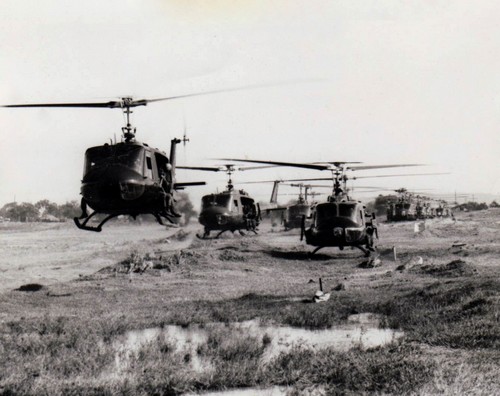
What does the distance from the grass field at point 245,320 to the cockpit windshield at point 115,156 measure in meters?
3.79

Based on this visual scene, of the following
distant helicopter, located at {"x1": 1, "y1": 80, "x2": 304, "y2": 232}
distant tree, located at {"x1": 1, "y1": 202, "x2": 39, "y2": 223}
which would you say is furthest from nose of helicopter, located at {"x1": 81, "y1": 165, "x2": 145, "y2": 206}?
distant tree, located at {"x1": 1, "y1": 202, "x2": 39, "y2": 223}

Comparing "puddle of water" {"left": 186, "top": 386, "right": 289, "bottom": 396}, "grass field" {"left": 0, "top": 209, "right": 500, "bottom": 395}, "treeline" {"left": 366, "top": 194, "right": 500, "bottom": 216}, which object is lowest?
"puddle of water" {"left": 186, "top": 386, "right": 289, "bottom": 396}

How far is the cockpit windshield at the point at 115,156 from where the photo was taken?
1389 centimetres

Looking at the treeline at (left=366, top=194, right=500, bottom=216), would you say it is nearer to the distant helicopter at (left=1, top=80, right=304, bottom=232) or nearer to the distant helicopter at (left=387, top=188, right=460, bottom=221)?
the distant helicopter at (left=387, top=188, right=460, bottom=221)

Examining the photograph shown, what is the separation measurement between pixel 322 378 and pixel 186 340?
14.3 feet

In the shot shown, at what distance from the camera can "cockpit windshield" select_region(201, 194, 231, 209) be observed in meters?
31.4

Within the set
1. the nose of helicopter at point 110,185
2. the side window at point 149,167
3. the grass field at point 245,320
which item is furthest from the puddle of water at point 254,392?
the side window at point 149,167

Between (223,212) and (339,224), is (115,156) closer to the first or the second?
(339,224)

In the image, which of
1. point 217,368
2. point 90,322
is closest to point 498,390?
point 217,368

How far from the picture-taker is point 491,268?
21.0 m

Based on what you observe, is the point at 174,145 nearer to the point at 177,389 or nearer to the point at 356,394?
the point at 177,389

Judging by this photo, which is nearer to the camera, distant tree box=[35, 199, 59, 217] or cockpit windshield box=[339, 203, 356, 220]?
cockpit windshield box=[339, 203, 356, 220]

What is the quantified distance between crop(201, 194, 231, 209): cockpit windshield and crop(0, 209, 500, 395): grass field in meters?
4.44

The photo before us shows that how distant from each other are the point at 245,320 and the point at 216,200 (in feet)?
56.1
